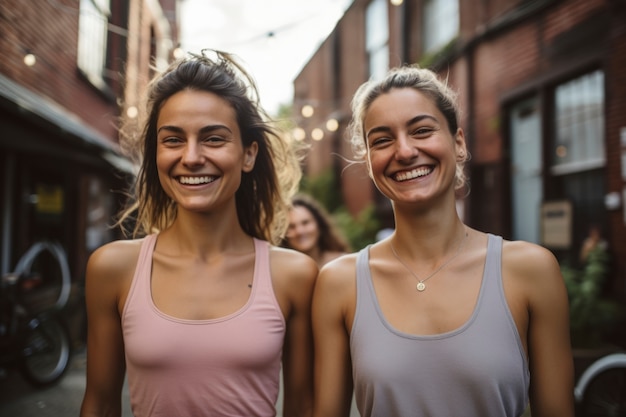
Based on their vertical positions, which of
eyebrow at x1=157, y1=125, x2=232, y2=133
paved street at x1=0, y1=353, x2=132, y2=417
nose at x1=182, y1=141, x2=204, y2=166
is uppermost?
eyebrow at x1=157, y1=125, x2=232, y2=133

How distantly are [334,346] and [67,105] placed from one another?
6.29 m

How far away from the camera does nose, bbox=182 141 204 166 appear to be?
1.94 m

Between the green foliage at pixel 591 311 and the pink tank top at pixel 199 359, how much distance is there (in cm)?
412

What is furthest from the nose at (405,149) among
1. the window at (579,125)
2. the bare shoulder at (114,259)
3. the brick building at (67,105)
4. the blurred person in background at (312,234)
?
the window at (579,125)

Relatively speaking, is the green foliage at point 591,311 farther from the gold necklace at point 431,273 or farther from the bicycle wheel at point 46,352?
the bicycle wheel at point 46,352

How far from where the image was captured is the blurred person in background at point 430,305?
1738 mm

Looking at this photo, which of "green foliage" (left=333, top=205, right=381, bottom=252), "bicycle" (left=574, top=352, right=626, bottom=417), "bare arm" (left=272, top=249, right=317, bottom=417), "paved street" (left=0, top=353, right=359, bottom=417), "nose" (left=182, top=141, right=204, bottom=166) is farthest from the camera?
"green foliage" (left=333, top=205, right=381, bottom=252)

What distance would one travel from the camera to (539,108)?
23.3 ft

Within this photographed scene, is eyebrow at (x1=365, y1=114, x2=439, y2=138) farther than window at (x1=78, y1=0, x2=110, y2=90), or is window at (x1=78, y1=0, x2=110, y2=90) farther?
window at (x1=78, y1=0, x2=110, y2=90)

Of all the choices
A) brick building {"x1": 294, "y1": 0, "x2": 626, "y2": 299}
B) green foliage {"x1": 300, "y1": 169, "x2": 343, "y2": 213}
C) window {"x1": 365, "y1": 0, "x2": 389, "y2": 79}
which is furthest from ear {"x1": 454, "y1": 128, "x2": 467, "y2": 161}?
green foliage {"x1": 300, "y1": 169, "x2": 343, "y2": 213}

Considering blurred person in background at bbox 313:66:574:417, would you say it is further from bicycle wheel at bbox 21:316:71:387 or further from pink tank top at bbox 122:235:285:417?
bicycle wheel at bbox 21:316:71:387

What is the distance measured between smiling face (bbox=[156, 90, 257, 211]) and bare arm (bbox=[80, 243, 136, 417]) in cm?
35

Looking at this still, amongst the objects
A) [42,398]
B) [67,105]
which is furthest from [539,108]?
[42,398]

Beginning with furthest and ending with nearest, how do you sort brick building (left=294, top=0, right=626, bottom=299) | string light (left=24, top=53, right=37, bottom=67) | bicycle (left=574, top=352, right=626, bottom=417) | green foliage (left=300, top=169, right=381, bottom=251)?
1. green foliage (left=300, top=169, right=381, bottom=251)
2. brick building (left=294, top=0, right=626, bottom=299)
3. string light (left=24, top=53, right=37, bottom=67)
4. bicycle (left=574, top=352, right=626, bottom=417)
